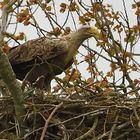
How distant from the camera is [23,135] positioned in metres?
7.07

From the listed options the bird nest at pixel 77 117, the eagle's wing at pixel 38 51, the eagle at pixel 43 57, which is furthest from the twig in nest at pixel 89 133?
the eagle's wing at pixel 38 51

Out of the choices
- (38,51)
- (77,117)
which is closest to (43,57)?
(38,51)

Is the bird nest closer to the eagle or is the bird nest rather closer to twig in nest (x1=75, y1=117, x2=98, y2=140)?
twig in nest (x1=75, y1=117, x2=98, y2=140)

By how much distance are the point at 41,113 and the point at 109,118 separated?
73cm

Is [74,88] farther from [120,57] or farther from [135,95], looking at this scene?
[120,57]

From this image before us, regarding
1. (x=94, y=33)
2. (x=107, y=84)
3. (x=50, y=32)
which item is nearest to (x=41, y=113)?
(x=107, y=84)

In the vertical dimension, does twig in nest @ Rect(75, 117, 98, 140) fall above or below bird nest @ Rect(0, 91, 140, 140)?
below

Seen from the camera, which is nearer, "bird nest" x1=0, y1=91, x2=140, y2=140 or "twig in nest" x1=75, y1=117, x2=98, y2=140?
"twig in nest" x1=75, y1=117, x2=98, y2=140

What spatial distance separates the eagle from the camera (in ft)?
29.8

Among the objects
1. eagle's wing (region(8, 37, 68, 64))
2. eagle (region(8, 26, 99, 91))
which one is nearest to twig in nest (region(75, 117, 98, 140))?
eagle (region(8, 26, 99, 91))

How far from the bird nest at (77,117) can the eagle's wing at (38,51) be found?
1580mm

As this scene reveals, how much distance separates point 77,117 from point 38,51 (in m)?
2.26

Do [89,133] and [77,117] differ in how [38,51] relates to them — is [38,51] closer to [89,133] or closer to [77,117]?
[77,117]

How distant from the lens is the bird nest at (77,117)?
279 inches
